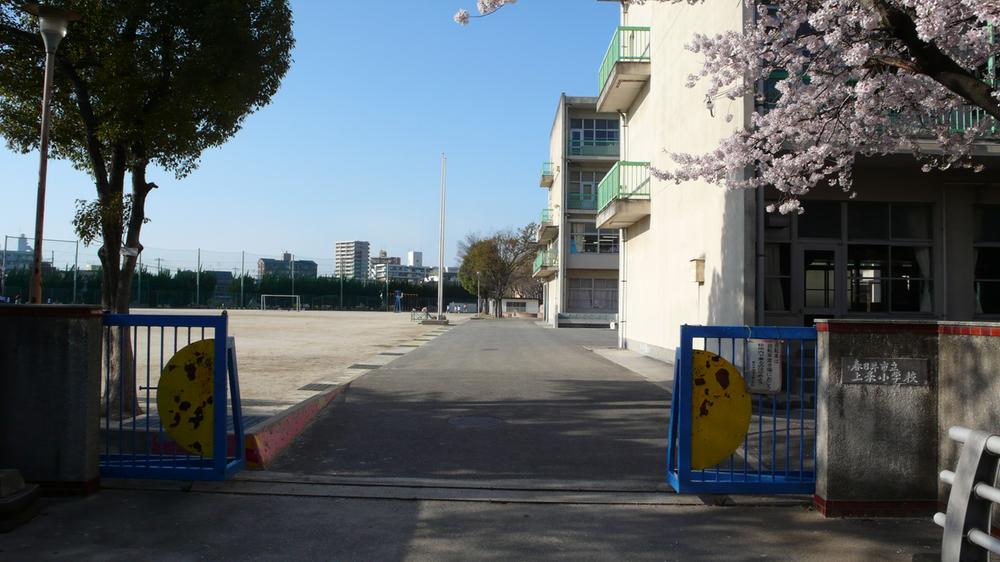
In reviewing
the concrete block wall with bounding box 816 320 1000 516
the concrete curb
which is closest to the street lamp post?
the concrete curb

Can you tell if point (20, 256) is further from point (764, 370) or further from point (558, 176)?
point (764, 370)

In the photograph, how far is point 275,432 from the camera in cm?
750

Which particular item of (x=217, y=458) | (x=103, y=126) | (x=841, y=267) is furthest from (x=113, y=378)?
(x=841, y=267)

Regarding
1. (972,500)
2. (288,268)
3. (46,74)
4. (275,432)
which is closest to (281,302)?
(288,268)

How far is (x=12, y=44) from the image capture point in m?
9.08

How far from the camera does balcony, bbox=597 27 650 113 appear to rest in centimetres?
2059

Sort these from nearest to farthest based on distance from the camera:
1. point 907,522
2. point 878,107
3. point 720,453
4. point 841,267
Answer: point 907,522 → point 720,453 → point 878,107 → point 841,267

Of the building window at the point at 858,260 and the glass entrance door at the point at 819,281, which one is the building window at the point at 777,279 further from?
the glass entrance door at the point at 819,281

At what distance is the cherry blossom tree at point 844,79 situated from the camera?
7.19 meters

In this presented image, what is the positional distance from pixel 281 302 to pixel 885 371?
94.0 metres

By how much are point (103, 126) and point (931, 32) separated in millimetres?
8977

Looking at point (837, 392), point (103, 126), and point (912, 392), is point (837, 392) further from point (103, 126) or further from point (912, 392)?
point (103, 126)

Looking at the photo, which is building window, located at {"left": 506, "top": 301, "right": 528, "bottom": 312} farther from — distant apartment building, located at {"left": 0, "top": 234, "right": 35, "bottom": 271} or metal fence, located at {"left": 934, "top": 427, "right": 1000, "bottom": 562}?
metal fence, located at {"left": 934, "top": 427, "right": 1000, "bottom": 562}

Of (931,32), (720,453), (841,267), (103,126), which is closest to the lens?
(720,453)
